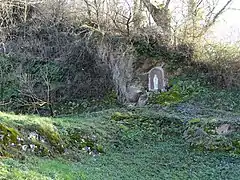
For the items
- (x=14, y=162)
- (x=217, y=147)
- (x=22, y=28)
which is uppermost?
(x=22, y=28)

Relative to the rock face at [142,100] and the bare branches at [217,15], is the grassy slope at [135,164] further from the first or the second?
the bare branches at [217,15]

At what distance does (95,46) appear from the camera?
15.3 meters

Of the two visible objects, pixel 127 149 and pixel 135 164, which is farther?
pixel 127 149

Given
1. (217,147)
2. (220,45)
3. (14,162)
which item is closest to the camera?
(14,162)

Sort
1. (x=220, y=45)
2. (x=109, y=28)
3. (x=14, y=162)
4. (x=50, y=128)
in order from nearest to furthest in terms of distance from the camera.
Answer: (x=14, y=162) → (x=50, y=128) → (x=220, y=45) → (x=109, y=28)

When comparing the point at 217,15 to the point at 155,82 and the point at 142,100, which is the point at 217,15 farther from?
the point at 142,100

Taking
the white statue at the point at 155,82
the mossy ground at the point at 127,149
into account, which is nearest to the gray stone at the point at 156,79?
the white statue at the point at 155,82

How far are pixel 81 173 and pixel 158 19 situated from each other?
10.6 metres

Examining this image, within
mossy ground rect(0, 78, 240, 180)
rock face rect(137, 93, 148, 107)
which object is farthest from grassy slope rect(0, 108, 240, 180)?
rock face rect(137, 93, 148, 107)

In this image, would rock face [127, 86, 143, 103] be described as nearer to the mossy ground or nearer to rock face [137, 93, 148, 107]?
rock face [137, 93, 148, 107]

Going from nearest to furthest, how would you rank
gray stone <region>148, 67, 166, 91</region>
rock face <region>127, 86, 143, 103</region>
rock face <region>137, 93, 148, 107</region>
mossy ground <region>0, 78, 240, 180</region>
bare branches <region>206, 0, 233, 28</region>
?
mossy ground <region>0, 78, 240, 180</region> < rock face <region>137, 93, 148, 107</region> < gray stone <region>148, 67, 166, 91</region> < rock face <region>127, 86, 143, 103</region> < bare branches <region>206, 0, 233, 28</region>

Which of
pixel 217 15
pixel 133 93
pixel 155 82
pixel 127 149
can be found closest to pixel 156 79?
pixel 155 82

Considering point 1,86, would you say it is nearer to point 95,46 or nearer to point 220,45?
point 95,46

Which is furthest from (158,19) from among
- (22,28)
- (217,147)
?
(217,147)
